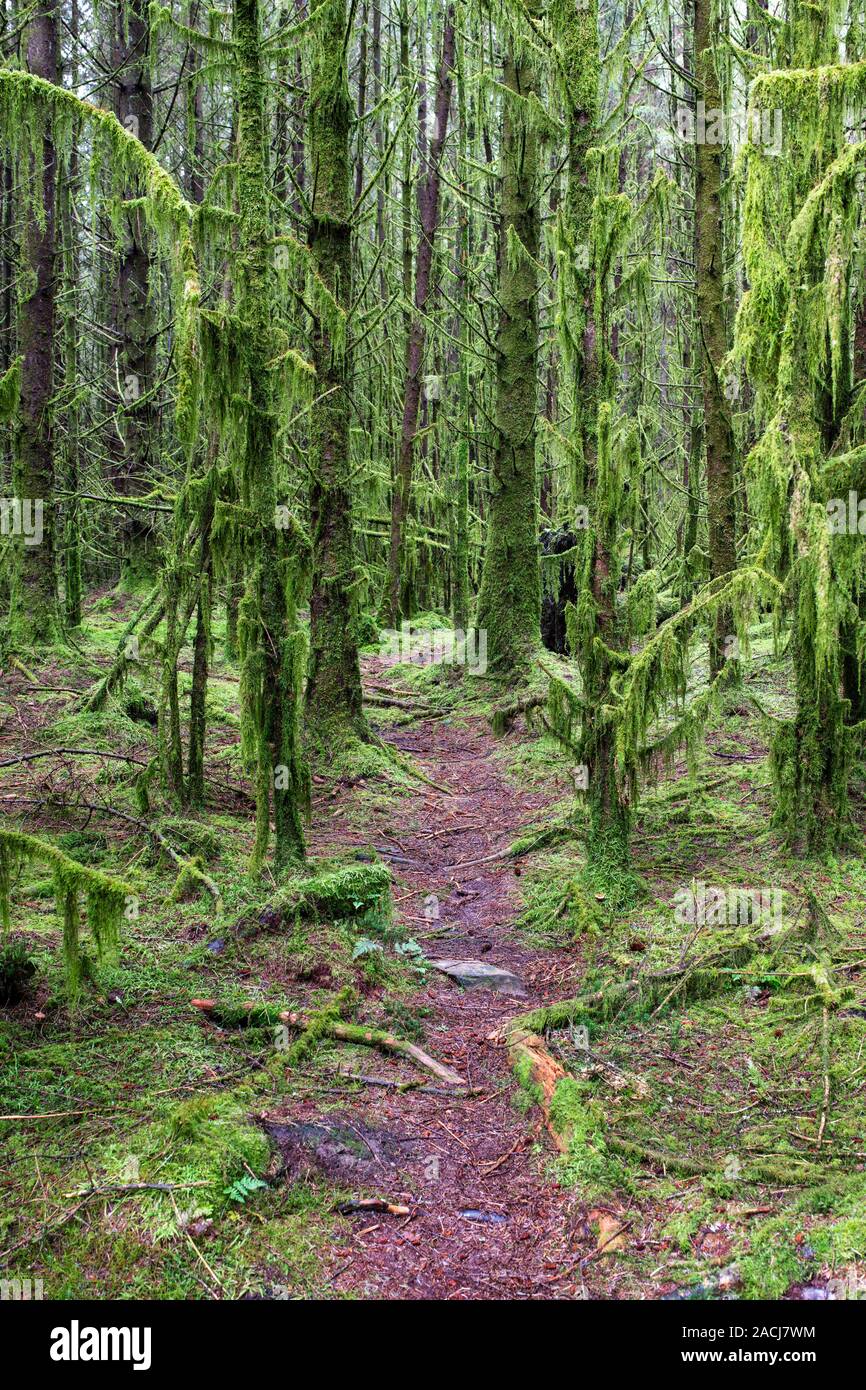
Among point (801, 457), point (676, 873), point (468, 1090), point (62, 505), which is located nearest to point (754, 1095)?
point (468, 1090)

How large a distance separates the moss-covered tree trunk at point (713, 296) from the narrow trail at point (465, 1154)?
15.4 feet

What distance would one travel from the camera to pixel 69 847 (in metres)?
6.40

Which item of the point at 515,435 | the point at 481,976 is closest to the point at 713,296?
the point at 515,435

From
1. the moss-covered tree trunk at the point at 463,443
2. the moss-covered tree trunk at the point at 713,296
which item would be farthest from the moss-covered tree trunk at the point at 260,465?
the moss-covered tree trunk at the point at 463,443

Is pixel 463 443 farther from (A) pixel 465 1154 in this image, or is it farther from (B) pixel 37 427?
(A) pixel 465 1154

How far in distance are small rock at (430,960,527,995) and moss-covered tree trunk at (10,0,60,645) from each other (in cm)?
694

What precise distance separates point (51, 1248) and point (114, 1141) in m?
0.51

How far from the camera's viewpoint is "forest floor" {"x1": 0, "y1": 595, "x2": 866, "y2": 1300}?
3266mm

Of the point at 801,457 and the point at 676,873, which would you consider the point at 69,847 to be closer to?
the point at 676,873

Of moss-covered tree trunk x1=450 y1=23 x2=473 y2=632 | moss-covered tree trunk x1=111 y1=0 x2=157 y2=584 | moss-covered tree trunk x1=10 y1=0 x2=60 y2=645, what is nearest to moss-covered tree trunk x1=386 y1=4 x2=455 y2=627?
moss-covered tree trunk x1=450 y1=23 x2=473 y2=632

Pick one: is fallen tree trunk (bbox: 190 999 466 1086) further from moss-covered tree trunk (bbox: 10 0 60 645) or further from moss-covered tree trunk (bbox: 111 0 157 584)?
moss-covered tree trunk (bbox: 111 0 157 584)

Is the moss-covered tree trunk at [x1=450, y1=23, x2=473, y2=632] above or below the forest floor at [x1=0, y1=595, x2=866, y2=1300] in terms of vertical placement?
above

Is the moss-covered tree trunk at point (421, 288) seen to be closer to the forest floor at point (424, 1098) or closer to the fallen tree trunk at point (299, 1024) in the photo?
the forest floor at point (424, 1098)

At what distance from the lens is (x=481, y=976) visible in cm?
563
